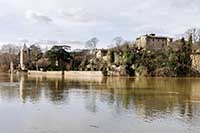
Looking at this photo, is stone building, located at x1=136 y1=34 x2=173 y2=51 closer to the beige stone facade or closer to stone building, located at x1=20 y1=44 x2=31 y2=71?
the beige stone facade

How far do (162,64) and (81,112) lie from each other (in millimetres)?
74572

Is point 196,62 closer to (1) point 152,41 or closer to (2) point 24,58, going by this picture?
(1) point 152,41

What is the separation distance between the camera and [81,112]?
24.4 metres

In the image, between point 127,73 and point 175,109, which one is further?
point 127,73

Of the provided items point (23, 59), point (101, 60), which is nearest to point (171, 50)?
→ point (101, 60)

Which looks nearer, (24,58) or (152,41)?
(152,41)

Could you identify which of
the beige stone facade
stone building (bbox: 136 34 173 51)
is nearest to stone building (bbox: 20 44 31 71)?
stone building (bbox: 136 34 173 51)

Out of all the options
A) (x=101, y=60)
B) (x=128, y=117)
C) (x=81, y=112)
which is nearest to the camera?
(x=128, y=117)

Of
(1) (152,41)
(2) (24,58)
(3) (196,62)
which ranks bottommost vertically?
(3) (196,62)

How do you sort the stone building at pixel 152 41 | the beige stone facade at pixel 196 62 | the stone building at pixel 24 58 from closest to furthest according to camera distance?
the beige stone facade at pixel 196 62, the stone building at pixel 152 41, the stone building at pixel 24 58

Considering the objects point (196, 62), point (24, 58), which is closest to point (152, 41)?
point (196, 62)

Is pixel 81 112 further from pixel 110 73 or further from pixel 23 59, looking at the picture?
pixel 23 59

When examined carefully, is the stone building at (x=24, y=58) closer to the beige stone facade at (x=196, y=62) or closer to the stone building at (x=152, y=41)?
the stone building at (x=152, y=41)

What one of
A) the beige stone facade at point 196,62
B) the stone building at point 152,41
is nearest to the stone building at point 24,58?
the stone building at point 152,41
